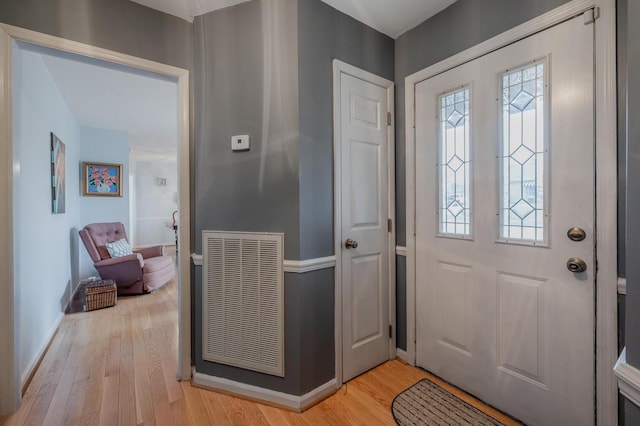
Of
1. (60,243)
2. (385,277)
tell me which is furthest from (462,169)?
(60,243)

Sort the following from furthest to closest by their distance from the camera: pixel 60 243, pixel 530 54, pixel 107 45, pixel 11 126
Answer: pixel 60 243, pixel 107 45, pixel 11 126, pixel 530 54

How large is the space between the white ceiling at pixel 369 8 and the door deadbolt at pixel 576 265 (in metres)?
1.68

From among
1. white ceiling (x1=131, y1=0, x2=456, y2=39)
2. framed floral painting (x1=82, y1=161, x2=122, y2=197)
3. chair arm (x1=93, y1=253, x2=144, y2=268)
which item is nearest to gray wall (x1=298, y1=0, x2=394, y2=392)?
white ceiling (x1=131, y1=0, x2=456, y2=39)

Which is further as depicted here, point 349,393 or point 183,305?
point 183,305

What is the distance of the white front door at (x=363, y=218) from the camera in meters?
1.91

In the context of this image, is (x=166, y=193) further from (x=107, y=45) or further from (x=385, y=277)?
(x=385, y=277)

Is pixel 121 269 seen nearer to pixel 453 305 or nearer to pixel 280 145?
pixel 280 145

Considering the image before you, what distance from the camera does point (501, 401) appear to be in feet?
5.36

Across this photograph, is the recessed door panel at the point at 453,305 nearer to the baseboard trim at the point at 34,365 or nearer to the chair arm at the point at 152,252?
the baseboard trim at the point at 34,365

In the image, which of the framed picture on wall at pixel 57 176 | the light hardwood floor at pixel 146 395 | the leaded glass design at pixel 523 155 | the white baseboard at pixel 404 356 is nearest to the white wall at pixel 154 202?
the framed picture on wall at pixel 57 176

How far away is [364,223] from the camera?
2.03 m

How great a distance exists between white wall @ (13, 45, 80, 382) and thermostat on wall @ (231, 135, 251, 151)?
1219 millimetres

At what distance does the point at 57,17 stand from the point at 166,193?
23.1 feet

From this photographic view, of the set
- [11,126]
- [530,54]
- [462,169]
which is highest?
[530,54]
